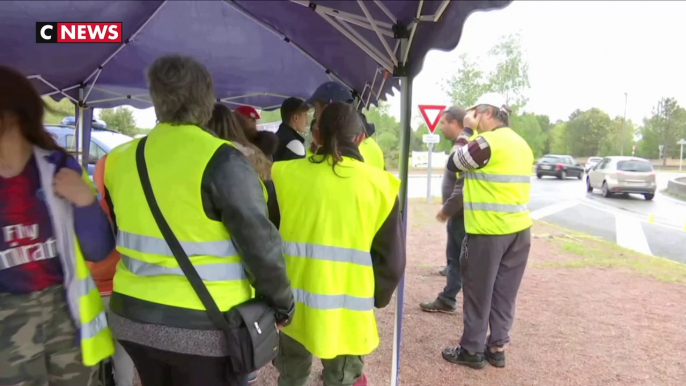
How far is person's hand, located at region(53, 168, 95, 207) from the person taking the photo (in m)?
1.50

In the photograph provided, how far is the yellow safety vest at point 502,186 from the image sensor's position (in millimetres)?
3244

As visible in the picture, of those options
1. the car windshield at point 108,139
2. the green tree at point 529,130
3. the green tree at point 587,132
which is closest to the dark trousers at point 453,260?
the car windshield at point 108,139

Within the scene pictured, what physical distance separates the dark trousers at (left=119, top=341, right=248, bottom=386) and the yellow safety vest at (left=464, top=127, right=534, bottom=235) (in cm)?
223

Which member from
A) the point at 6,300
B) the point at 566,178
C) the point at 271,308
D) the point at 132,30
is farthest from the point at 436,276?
the point at 566,178

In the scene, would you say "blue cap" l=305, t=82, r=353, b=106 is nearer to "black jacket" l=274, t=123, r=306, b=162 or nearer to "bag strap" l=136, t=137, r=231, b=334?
"black jacket" l=274, t=123, r=306, b=162

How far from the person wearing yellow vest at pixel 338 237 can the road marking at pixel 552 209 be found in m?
12.1

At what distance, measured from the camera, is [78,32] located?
4297 mm

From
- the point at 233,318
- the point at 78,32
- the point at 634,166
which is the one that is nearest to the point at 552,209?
the point at 634,166

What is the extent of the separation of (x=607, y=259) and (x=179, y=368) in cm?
762

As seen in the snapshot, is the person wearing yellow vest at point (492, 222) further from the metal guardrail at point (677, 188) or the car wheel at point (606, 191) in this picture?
the metal guardrail at point (677, 188)

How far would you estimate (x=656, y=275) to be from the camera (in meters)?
6.56

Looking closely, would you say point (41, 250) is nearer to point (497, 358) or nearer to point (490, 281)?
point (490, 281)

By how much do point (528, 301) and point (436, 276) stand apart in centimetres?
132

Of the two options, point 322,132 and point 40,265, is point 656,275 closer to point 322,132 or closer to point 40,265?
point 322,132
